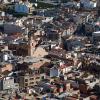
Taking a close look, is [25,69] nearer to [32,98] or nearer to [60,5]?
[32,98]

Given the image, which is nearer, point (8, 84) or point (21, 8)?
point (8, 84)

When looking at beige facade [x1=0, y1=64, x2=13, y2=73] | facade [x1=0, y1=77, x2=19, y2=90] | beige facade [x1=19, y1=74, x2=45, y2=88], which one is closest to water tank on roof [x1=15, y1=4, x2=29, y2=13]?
beige facade [x1=0, y1=64, x2=13, y2=73]

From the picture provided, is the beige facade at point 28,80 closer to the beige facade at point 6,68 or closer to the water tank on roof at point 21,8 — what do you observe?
the beige facade at point 6,68

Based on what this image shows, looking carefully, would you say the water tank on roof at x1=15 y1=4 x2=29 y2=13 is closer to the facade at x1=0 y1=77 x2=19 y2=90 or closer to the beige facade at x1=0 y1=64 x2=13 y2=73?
the beige facade at x1=0 y1=64 x2=13 y2=73

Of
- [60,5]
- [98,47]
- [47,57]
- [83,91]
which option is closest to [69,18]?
[60,5]

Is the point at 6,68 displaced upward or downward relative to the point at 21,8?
downward

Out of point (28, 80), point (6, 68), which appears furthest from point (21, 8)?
point (28, 80)

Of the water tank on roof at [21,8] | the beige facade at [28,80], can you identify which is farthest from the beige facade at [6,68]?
the water tank on roof at [21,8]

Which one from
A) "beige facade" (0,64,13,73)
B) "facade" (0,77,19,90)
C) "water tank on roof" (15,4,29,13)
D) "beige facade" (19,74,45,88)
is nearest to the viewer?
"facade" (0,77,19,90)

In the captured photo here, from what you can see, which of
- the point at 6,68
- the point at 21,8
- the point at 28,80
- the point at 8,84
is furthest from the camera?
the point at 21,8

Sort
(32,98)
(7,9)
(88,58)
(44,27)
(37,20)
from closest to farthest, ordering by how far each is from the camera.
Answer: (32,98)
(88,58)
(44,27)
(37,20)
(7,9)

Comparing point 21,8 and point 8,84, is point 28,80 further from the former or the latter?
point 21,8
